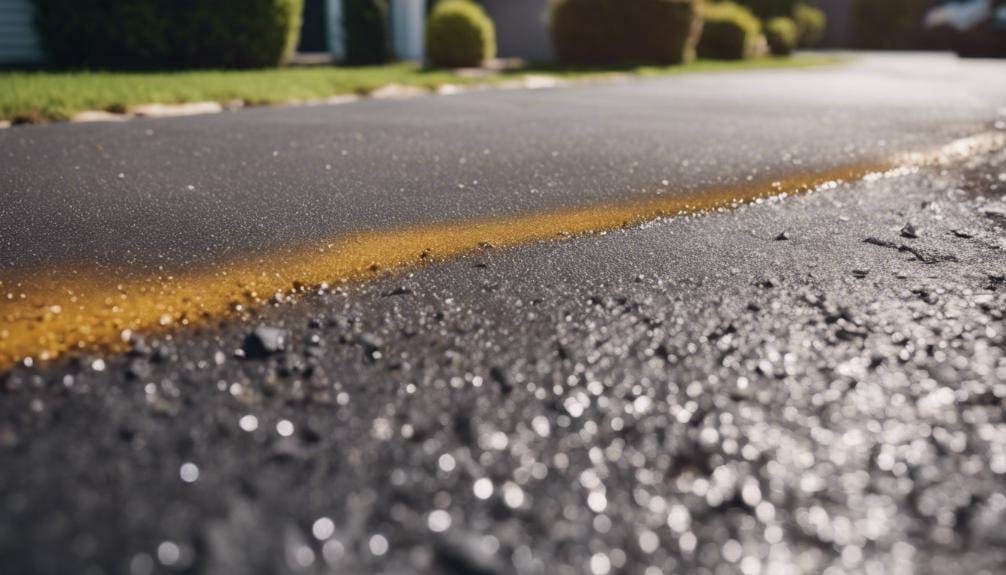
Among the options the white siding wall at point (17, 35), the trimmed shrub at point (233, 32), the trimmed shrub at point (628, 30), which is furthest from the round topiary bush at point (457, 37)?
the white siding wall at point (17, 35)

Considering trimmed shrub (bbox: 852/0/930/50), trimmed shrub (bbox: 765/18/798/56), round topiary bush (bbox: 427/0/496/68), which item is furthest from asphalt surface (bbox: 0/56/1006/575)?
trimmed shrub (bbox: 852/0/930/50)

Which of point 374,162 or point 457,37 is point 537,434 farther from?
point 457,37

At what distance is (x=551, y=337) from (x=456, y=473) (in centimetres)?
58

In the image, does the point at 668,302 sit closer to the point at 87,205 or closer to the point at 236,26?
the point at 87,205

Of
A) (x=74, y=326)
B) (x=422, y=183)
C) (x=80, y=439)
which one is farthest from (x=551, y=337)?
(x=422, y=183)

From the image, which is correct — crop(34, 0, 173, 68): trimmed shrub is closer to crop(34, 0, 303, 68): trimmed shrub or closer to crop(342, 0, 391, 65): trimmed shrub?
crop(34, 0, 303, 68): trimmed shrub

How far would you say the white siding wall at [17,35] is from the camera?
11789 mm

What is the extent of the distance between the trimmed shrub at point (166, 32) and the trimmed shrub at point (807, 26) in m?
19.7

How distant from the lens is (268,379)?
1495 mm

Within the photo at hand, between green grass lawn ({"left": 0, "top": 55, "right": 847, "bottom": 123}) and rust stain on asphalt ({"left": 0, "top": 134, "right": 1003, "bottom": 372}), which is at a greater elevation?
green grass lawn ({"left": 0, "top": 55, "right": 847, "bottom": 123})

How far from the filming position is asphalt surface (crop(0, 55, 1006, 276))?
2551 millimetres

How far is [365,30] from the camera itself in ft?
44.7

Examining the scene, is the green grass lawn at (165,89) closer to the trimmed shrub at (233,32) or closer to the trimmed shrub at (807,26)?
the trimmed shrub at (233,32)

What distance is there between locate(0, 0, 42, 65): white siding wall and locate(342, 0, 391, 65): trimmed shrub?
16.0 ft
